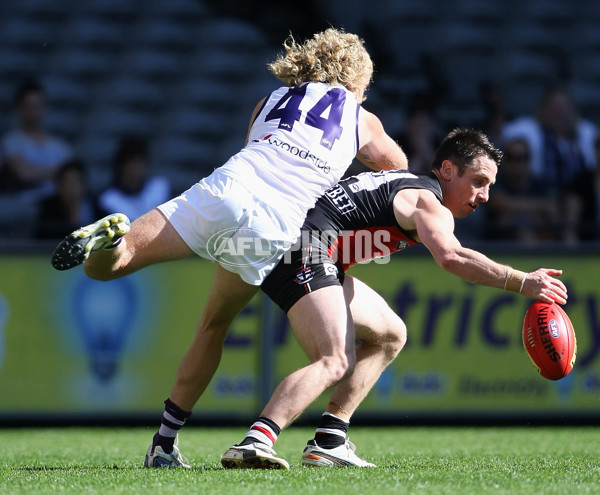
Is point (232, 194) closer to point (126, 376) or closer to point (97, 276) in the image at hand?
point (97, 276)

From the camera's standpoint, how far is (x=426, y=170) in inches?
365

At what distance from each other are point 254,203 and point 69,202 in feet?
15.0

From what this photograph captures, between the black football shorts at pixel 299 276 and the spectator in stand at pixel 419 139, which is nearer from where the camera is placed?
the black football shorts at pixel 299 276

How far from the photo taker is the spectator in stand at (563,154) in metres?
9.07

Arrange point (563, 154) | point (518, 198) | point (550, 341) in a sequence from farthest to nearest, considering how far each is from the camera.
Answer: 1. point (563, 154)
2. point (518, 198)
3. point (550, 341)

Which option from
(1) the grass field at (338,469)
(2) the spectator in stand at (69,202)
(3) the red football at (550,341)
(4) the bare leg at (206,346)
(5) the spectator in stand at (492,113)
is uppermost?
(5) the spectator in stand at (492,113)

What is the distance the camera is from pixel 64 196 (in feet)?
28.8

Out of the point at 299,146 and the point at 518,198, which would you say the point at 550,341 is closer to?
the point at 299,146

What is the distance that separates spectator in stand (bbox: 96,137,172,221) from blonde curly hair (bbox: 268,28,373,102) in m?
3.80

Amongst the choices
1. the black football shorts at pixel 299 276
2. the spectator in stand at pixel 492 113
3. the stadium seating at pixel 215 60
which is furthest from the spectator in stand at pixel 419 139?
the black football shorts at pixel 299 276

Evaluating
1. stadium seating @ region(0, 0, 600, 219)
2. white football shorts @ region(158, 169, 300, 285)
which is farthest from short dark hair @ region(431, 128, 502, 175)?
stadium seating @ region(0, 0, 600, 219)

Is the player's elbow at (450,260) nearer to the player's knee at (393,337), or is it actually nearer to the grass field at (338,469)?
the player's knee at (393,337)

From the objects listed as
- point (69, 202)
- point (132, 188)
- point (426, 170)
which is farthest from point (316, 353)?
point (426, 170)

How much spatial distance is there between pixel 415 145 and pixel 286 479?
565 cm
